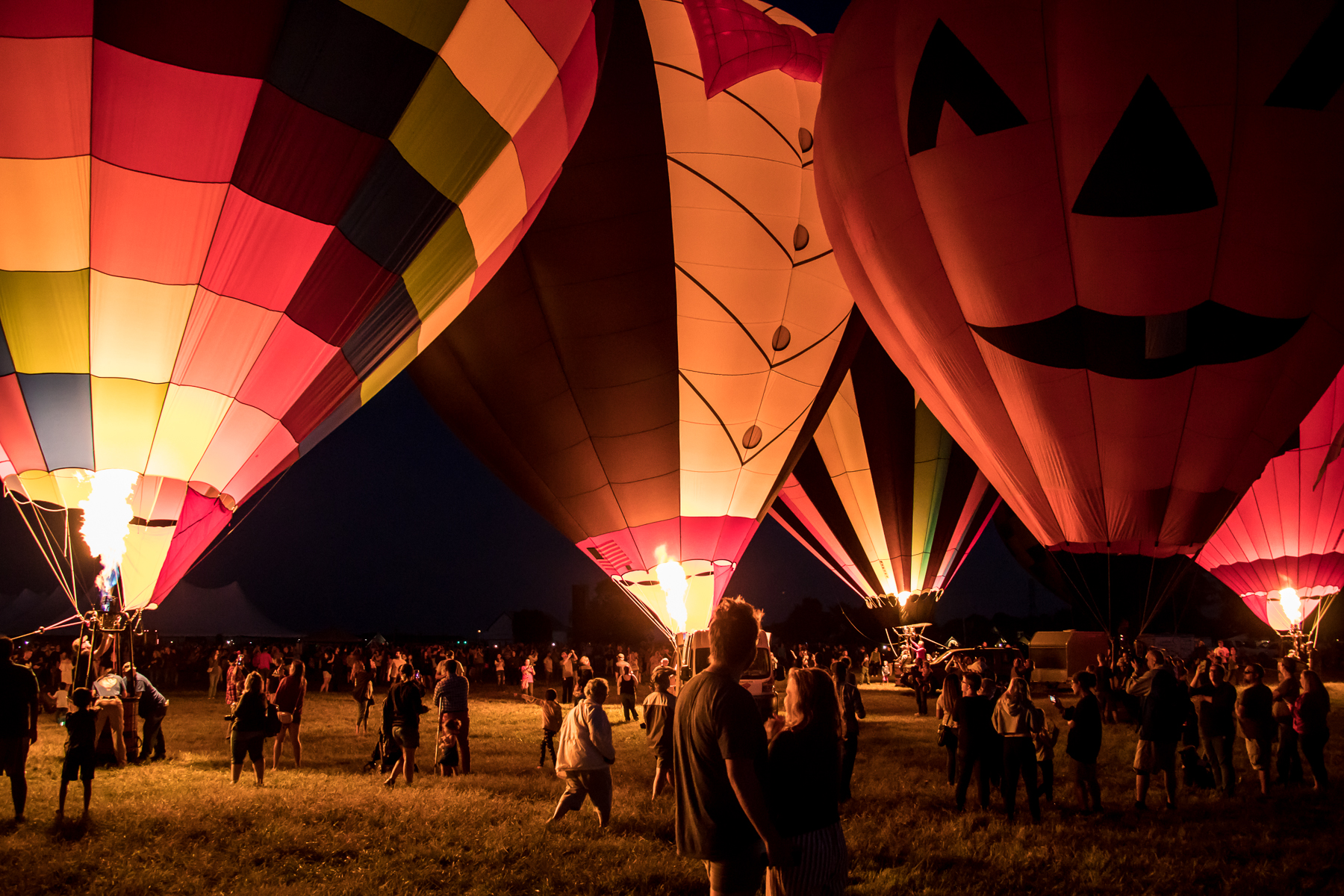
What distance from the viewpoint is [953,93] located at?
699 centimetres

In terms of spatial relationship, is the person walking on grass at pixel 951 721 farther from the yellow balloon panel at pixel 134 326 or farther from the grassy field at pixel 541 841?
the yellow balloon panel at pixel 134 326

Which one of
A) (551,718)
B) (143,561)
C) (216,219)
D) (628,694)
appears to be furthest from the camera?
(628,694)

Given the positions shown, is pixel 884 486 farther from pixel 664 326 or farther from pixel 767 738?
pixel 767 738

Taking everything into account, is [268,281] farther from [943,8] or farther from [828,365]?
[828,365]

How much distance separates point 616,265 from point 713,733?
7270 millimetres

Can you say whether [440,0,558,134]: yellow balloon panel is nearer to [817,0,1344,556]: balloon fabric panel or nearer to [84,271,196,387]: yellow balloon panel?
[84,271,196,387]: yellow balloon panel

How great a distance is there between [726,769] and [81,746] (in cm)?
464

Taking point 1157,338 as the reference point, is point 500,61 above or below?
above

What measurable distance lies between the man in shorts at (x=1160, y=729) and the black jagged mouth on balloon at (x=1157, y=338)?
94.0 inches

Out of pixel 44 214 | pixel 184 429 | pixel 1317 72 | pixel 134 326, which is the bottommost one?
pixel 184 429

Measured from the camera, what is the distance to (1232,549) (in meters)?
15.2

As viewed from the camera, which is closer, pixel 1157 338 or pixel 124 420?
pixel 124 420

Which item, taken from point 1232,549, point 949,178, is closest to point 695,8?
point 949,178

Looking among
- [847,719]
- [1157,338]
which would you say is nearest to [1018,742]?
[847,719]
